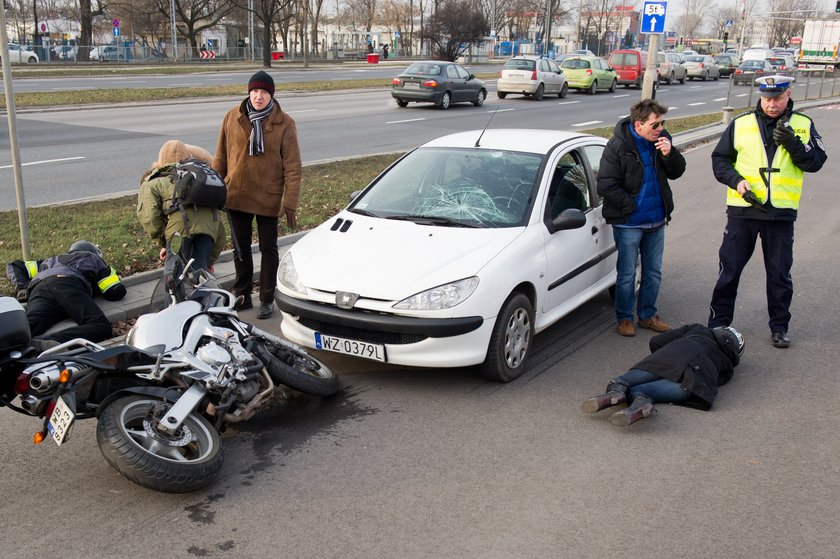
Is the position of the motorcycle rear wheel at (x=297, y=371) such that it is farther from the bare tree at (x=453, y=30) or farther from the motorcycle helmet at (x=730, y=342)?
the bare tree at (x=453, y=30)

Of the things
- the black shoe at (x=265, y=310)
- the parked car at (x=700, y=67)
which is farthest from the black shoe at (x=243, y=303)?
the parked car at (x=700, y=67)

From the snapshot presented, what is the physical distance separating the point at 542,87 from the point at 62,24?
70992 millimetres

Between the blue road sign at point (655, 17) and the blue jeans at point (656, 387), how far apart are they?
14113 mm

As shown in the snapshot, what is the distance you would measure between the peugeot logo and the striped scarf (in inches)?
78.7

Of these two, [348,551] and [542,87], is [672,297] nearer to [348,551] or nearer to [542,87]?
[348,551]

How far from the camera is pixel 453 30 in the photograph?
195ft

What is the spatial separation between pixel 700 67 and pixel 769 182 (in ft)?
160

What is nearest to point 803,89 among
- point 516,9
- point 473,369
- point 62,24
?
Answer: point 473,369

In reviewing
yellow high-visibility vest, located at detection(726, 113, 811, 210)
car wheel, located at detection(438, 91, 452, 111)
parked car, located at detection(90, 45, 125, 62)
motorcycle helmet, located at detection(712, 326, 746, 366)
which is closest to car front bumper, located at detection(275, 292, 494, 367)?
motorcycle helmet, located at detection(712, 326, 746, 366)

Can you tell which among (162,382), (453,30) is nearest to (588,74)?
(453,30)

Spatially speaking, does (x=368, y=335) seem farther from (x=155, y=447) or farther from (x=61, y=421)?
(x=61, y=421)

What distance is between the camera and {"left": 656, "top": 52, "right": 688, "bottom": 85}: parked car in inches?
1767

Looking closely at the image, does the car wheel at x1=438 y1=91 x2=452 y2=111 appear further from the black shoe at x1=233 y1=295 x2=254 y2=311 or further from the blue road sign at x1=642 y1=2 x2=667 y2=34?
the black shoe at x1=233 y1=295 x2=254 y2=311

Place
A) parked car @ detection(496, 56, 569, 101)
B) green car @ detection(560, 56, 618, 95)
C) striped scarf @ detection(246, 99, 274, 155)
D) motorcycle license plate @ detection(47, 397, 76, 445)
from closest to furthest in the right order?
motorcycle license plate @ detection(47, 397, 76, 445) → striped scarf @ detection(246, 99, 274, 155) → parked car @ detection(496, 56, 569, 101) → green car @ detection(560, 56, 618, 95)
